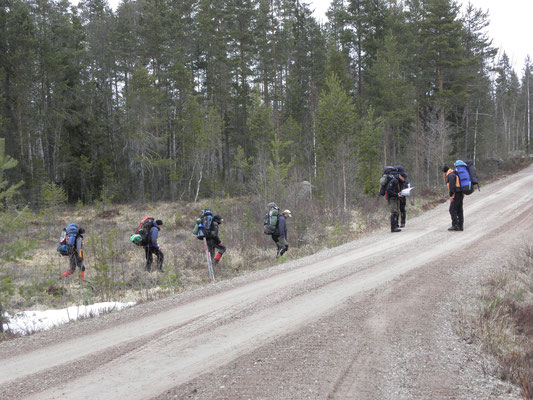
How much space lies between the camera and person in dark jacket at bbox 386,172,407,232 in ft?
39.0

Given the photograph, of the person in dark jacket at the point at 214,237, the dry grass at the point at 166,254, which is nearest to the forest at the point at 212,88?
the dry grass at the point at 166,254

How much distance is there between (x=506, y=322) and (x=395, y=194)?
272 inches

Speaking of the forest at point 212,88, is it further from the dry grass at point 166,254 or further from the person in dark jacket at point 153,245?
the person in dark jacket at point 153,245

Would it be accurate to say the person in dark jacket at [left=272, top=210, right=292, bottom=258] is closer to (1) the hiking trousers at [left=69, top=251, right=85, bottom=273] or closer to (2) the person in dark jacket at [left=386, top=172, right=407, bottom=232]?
(2) the person in dark jacket at [left=386, top=172, right=407, bottom=232]

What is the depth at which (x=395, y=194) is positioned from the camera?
11891 mm

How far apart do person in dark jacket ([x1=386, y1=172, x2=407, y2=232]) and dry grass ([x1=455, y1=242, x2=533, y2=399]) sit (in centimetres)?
435

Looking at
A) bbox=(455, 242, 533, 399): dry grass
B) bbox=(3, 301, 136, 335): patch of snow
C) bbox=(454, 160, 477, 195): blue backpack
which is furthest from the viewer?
bbox=(454, 160, 477, 195): blue backpack

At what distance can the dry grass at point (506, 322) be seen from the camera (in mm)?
3947

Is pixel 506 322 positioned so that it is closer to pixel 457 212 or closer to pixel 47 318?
pixel 457 212

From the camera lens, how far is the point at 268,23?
33.1m

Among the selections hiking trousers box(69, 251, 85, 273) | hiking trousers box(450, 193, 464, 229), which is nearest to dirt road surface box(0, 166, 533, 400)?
hiking trousers box(450, 193, 464, 229)

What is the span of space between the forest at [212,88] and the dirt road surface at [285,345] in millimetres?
17323

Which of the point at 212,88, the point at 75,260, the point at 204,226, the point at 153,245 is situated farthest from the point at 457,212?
the point at 212,88

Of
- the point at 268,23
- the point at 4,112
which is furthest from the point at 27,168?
the point at 268,23
